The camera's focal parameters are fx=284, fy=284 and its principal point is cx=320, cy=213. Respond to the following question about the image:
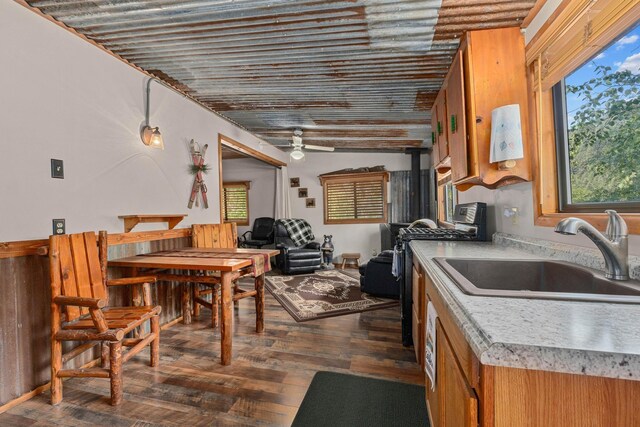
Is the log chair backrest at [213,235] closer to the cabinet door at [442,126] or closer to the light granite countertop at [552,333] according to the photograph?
the cabinet door at [442,126]

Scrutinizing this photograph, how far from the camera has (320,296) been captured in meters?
3.73

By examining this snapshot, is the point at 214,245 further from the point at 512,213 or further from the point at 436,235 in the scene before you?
the point at 512,213

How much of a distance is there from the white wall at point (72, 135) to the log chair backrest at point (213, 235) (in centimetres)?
36

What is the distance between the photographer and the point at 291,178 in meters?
6.46

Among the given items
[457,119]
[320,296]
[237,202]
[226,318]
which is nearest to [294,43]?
[457,119]

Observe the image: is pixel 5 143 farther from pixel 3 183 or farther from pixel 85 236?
pixel 85 236

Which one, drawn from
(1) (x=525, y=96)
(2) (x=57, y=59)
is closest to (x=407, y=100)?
(1) (x=525, y=96)

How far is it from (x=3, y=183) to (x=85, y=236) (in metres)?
0.51

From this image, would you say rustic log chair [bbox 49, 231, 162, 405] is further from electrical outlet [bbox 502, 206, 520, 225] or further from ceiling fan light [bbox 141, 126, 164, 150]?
electrical outlet [bbox 502, 206, 520, 225]

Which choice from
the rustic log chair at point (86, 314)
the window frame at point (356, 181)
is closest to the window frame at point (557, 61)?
the rustic log chair at point (86, 314)

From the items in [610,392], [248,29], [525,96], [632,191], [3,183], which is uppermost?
[248,29]

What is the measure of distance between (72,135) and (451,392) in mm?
2724

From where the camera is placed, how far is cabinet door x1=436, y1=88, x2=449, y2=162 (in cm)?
262

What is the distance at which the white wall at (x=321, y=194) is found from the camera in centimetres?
596
